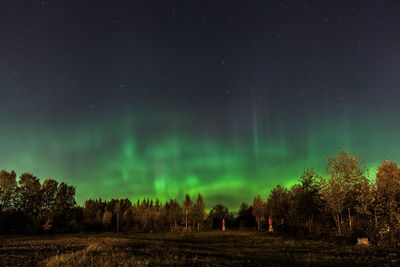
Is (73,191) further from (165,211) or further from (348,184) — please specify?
(348,184)

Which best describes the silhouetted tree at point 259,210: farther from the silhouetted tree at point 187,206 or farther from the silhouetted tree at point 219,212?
the silhouetted tree at point 219,212

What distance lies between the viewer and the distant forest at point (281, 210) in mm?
30719

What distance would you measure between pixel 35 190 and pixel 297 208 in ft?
262

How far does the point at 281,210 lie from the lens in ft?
267

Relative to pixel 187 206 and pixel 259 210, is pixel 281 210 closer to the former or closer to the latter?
pixel 259 210

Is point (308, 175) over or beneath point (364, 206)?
over

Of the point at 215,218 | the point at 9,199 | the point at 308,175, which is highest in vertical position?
the point at 308,175

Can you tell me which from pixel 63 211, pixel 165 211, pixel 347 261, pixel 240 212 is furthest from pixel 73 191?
pixel 347 261

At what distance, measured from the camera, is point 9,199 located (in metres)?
81.9

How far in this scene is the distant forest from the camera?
101ft

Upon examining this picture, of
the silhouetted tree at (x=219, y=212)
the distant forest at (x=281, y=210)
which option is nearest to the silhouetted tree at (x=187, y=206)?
the distant forest at (x=281, y=210)

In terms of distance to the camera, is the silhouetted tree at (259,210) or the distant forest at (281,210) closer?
the distant forest at (281,210)

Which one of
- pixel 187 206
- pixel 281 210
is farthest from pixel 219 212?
pixel 281 210

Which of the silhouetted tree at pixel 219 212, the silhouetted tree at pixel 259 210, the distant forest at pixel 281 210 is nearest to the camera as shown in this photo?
the distant forest at pixel 281 210
